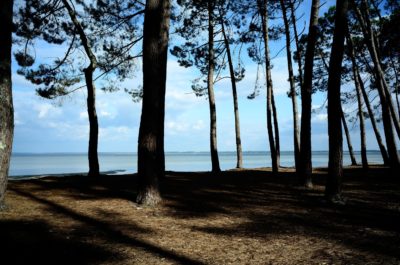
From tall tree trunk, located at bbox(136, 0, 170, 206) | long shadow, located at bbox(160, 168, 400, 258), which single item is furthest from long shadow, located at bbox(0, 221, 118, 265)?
tall tree trunk, located at bbox(136, 0, 170, 206)

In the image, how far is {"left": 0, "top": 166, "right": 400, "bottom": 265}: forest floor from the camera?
4.29 metres

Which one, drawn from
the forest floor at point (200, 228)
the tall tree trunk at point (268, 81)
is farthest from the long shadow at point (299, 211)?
the tall tree trunk at point (268, 81)

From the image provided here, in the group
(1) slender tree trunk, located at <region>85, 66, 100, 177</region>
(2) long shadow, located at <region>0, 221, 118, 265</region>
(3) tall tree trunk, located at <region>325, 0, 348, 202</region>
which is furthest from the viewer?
(1) slender tree trunk, located at <region>85, 66, 100, 177</region>

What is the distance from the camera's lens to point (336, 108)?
299 inches

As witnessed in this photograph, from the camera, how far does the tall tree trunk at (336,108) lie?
7590 millimetres

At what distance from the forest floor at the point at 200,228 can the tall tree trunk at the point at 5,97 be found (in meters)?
1.01

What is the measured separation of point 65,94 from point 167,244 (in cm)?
1137

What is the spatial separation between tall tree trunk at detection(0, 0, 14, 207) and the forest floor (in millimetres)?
1012

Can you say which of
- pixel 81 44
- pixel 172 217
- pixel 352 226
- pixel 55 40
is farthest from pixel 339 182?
pixel 55 40

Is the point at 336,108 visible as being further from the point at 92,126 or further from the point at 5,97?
the point at 92,126

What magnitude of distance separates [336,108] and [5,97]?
7.56 m

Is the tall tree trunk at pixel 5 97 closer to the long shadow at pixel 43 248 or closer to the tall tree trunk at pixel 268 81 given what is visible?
the long shadow at pixel 43 248

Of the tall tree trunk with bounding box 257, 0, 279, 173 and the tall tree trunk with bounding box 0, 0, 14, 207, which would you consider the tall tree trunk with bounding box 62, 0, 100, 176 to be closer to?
the tall tree trunk with bounding box 0, 0, 14, 207

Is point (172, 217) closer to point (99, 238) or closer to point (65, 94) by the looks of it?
point (99, 238)
